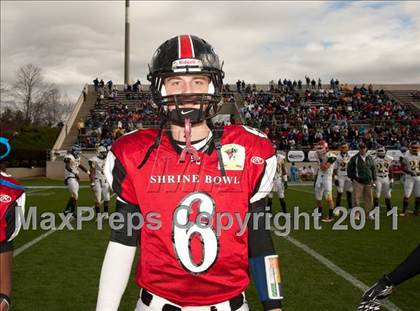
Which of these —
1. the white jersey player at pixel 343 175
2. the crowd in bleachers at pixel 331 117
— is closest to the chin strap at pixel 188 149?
the white jersey player at pixel 343 175

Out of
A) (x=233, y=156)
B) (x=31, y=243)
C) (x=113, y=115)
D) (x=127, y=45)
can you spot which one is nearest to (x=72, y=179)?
(x=31, y=243)

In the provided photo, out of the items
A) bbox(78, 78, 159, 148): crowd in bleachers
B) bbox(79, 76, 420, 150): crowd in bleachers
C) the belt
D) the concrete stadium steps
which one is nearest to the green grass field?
the belt

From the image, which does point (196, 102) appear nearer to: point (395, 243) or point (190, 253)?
point (190, 253)

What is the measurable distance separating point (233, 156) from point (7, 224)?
5.00 feet

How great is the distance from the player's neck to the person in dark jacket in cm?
1046

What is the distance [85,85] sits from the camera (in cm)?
3922

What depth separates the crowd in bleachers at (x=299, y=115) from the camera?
3055 centimetres

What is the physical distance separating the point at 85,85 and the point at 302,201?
2772cm

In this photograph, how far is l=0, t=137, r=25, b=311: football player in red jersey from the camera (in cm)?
267

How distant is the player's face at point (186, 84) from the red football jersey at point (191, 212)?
27cm

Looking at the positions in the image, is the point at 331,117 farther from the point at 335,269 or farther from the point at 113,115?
the point at 335,269

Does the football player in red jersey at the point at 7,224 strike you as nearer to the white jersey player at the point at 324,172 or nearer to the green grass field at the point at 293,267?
the green grass field at the point at 293,267

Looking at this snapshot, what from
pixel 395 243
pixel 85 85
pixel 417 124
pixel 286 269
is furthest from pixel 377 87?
pixel 286 269

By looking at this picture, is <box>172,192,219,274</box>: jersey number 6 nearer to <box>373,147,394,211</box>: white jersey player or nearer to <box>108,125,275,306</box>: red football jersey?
<box>108,125,275,306</box>: red football jersey
